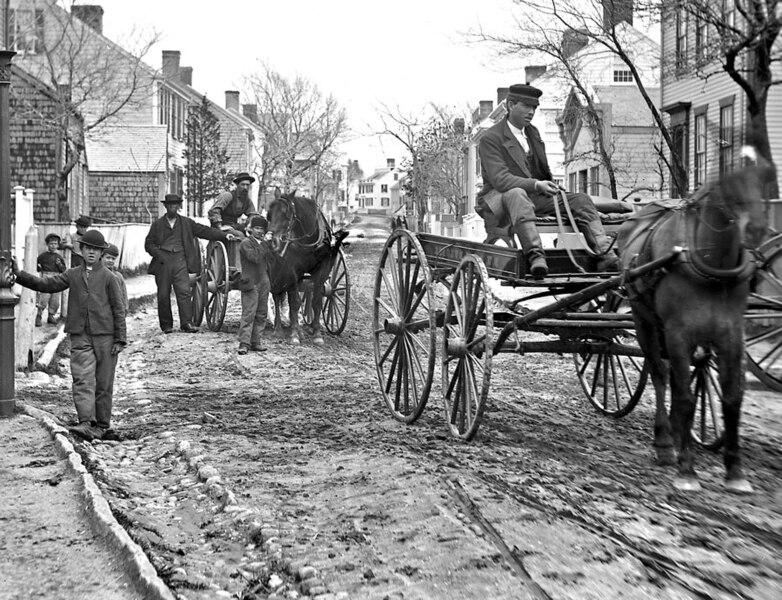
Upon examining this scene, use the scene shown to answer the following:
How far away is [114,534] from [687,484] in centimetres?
326

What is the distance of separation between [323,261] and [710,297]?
1000cm

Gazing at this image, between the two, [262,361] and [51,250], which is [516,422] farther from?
[51,250]

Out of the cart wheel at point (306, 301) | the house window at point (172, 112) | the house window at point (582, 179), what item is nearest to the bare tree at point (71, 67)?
the house window at point (172, 112)

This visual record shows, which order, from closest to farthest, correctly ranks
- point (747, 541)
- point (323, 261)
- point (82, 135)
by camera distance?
point (747, 541) → point (323, 261) → point (82, 135)

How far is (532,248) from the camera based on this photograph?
8.45 meters

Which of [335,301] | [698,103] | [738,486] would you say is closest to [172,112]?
[698,103]

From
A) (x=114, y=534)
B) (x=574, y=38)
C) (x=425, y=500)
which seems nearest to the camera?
(x=114, y=534)

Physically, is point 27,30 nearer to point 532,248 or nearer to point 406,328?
point 406,328

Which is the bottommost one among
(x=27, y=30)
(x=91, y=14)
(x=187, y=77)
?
(x=27, y=30)

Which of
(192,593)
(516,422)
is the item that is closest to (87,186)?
(516,422)

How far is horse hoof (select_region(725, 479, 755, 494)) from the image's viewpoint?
6.64 m

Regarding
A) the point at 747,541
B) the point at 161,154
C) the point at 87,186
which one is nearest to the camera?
the point at 747,541

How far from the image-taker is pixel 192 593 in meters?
5.12

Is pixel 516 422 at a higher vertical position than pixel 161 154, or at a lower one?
lower
